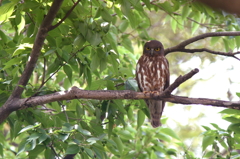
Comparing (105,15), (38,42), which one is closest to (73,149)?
(38,42)

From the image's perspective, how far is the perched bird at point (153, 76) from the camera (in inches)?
194

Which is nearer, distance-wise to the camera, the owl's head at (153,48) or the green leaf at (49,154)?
the green leaf at (49,154)

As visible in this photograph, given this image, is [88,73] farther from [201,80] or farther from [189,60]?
[201,80]

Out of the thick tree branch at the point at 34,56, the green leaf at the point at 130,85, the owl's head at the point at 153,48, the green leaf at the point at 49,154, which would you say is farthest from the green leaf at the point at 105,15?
the owl's head at the point at 153,48

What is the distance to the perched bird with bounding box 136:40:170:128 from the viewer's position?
492 centimetres

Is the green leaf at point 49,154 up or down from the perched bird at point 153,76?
down

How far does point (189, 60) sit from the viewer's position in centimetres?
1017

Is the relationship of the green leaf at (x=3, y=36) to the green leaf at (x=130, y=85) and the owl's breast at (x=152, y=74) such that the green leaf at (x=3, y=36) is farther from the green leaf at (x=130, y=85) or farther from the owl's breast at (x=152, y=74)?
the owl's breast at (x=152, y=74)

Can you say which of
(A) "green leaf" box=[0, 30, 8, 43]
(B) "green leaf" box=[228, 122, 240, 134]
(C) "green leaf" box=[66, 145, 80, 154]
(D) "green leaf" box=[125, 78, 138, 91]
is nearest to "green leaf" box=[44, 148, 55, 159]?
(C) "green leaf" box=[66, 145, 80, 154]

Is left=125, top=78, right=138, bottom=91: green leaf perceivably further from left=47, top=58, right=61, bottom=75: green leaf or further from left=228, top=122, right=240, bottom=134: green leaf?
left=228, top=122, right=240, bottom=134: green leaf

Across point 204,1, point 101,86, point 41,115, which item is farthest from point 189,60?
point 204,1

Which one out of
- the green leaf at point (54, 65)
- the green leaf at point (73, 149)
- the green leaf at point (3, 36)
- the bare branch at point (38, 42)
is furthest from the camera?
the green leaf at point (3, 36)

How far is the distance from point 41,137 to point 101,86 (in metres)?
1.41

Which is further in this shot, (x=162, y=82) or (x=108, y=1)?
(x=162, y=82)
